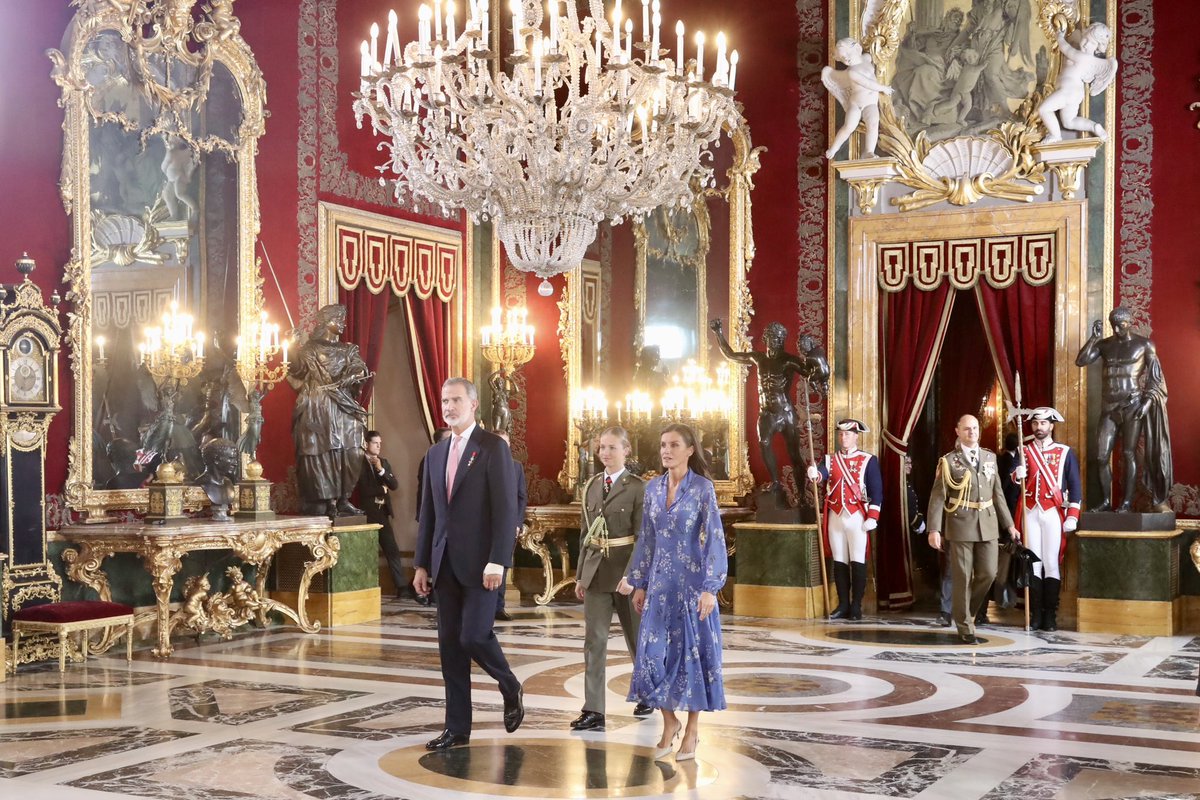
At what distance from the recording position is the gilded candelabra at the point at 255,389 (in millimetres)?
9469

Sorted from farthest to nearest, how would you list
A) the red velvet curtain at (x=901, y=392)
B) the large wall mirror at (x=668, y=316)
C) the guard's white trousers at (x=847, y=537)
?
the large wall mirror at (x=668, y=316) < the red velvet curtain at (x=901, y=392) < the guard's white trousers at (x=847, y=537)

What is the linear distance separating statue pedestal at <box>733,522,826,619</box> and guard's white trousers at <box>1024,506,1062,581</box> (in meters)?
1.50

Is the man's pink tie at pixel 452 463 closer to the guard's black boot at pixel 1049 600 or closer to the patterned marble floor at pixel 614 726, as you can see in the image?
the patterned marble floor at pixel 614 726

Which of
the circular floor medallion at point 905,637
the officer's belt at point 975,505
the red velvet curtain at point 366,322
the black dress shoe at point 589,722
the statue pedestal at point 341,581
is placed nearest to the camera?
the black dress shoe at point 589,722

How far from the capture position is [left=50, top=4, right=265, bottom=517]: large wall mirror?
8898 millimetres

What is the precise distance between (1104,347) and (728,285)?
117 inches

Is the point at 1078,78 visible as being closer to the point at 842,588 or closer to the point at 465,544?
the point at 842,588

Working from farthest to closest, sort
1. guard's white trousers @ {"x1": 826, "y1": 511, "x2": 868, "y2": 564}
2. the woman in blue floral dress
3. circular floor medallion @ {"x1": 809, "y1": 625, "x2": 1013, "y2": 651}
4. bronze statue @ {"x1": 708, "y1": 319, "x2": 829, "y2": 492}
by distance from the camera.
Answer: bronze statue @ {"x1": 708, "y1": 319, "x2": 829, "y2": 492} → guard's white trousers @ {"x1": 826, "y1": 511, "x2": 868, "y2": 564} → circular floor medallion @ {"x1": 809, "y1": 625, "x2": 1013, "y2": 651} → the woman in blue floral dress

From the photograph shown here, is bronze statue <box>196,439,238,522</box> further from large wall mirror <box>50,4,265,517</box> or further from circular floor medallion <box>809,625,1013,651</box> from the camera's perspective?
circular floor medallion <box>809,625,1013,651</box>

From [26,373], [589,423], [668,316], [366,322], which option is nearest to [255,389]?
[366,322]

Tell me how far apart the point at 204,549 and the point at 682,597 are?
15.4ft

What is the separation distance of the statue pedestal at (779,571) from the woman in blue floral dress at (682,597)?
16.3 feet

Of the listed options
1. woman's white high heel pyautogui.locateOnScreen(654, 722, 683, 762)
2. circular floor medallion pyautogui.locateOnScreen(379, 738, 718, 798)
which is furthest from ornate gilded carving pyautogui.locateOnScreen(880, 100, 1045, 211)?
circular floor medallion pyautogui.locateOnScreen(379, 738, 718, 798)

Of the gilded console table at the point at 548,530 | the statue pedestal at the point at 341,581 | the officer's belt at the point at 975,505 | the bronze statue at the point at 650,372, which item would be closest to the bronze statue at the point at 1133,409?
the officer's belt at the point at 975,505
